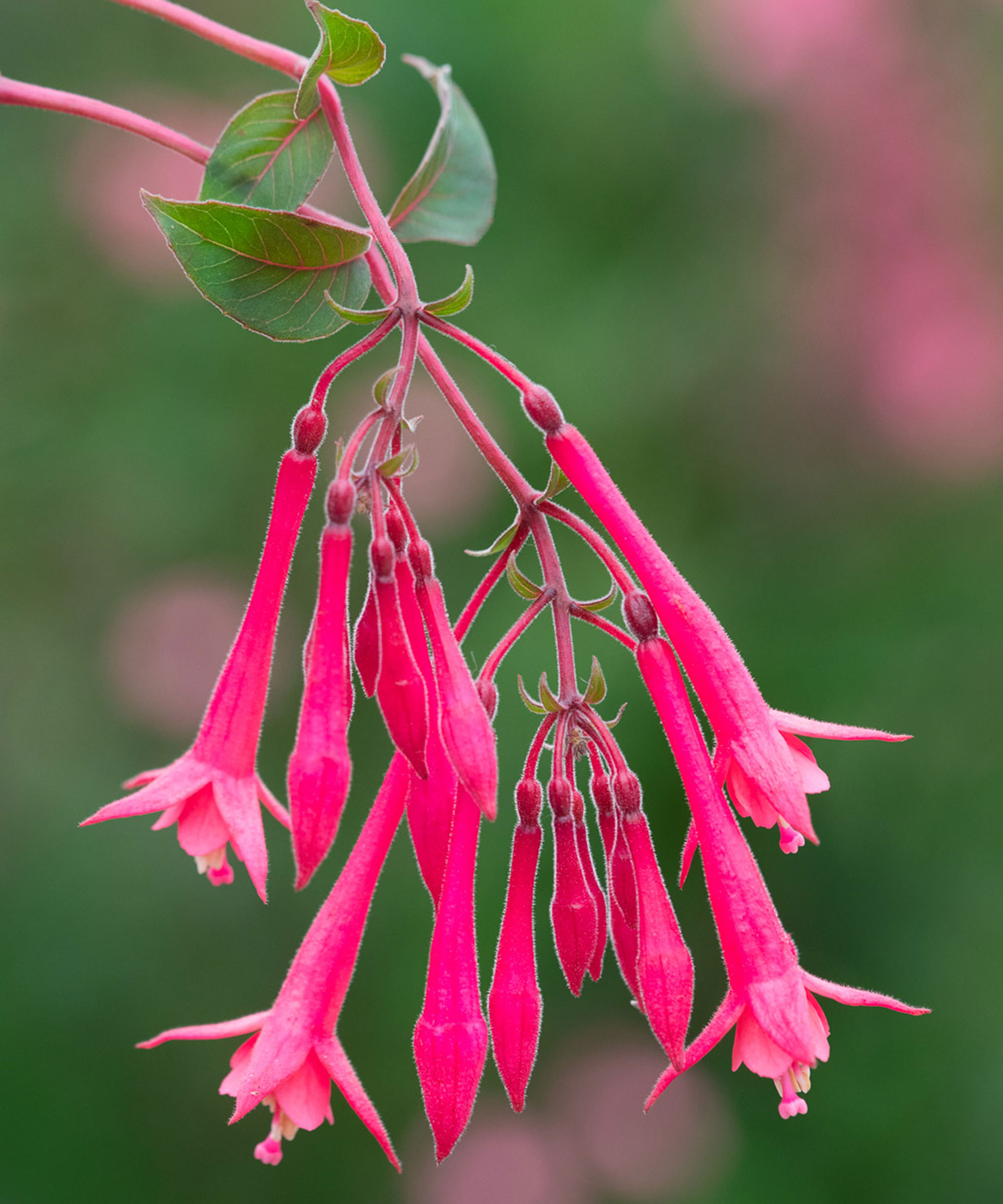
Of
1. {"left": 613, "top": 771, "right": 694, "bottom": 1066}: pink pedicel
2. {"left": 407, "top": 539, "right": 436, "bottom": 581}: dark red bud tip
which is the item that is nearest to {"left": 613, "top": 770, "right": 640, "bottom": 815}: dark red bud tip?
{"left": 613, "top": 771, "right": 694, "bottom": 1066}: pink pedicel

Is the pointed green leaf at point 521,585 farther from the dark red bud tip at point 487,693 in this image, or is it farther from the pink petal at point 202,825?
the pink petal at point 202,825

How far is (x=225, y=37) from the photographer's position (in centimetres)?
119

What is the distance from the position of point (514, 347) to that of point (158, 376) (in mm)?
848

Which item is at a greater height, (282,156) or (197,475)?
(282,156)

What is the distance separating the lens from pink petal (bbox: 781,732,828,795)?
1.12 meters

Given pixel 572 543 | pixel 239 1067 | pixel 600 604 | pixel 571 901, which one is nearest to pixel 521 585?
pixel 600 604

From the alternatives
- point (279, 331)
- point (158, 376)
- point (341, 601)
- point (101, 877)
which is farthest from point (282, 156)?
point (101, 877)

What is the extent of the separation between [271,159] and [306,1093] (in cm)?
92

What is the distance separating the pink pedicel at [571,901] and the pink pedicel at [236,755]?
0.85ft

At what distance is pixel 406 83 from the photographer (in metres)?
3.01

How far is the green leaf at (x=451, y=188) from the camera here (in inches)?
56.6

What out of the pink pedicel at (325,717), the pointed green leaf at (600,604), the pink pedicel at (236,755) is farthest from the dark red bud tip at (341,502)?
the pointed green leaf at (600,604)

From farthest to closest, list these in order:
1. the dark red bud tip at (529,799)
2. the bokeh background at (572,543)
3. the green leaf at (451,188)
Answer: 1. the bokeh background at (572,543)
2. the green leaf at (451,188)
3. the dark red bud tip at (529,799)

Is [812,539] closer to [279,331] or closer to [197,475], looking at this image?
Result: [197,475]
